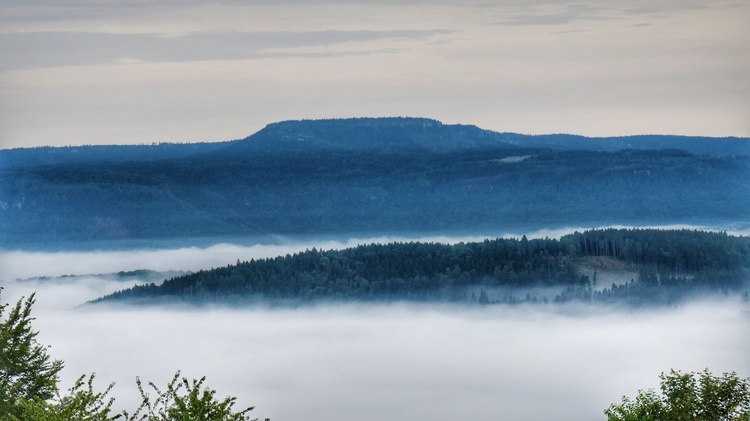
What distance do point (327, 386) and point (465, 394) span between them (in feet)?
67.1

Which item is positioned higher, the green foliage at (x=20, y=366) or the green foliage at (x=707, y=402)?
the green foliage at (x=20, y=366)

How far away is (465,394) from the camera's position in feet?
616

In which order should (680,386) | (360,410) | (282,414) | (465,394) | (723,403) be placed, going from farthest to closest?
(465,394)
(360,410)
(282,414)
(680,386)
(723,403)

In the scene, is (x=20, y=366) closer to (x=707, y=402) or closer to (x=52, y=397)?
(x=52, y=397)

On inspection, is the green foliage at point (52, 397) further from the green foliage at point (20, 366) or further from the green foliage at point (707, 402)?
the green foliage at point (707, 402)

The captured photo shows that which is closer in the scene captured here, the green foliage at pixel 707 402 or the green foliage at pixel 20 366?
the green foliage at pixel 707 402

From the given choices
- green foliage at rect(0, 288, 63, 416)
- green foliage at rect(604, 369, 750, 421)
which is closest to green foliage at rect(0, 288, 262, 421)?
green foliage at rect(0, 288, 63, 416)

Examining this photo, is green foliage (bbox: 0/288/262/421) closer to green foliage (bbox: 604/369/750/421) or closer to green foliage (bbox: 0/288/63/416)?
green foliage (bbox: 0/288/63/416)

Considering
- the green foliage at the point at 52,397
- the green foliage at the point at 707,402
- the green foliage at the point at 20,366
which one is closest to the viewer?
the green foliage at the point at 52,397

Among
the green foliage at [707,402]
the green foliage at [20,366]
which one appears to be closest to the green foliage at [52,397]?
the green foliage at [20,366]

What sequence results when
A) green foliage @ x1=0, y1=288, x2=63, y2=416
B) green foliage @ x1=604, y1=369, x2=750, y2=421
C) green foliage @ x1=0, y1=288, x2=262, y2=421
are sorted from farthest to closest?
green foliage @ x1=0, y1=288, x2=63, y2=416, green foliage @ x1=604, y1=369, x2=750, y2=421, green foliage @ x1=0, y1=288, x2=262, y2=421

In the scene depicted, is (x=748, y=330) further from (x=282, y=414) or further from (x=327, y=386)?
(x=282, y=414)

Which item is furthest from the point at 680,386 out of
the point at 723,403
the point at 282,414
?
the point at 282,414

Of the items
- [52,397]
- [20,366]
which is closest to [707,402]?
[52,397]
